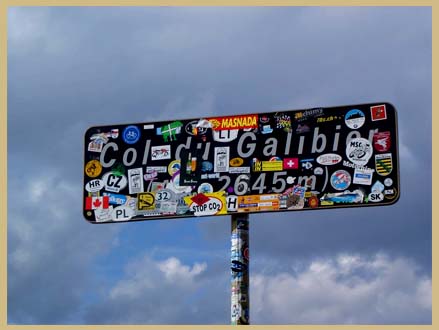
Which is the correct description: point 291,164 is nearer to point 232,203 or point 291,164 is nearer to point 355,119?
point 232,203

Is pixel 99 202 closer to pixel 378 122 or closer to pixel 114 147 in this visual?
pixel 114 147

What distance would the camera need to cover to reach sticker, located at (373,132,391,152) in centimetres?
3594

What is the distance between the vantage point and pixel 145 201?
37.7 meters

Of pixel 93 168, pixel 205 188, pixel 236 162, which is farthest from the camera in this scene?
pixel 93 168

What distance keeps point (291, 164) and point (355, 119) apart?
2464mm

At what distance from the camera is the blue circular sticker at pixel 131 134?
38.2 meters

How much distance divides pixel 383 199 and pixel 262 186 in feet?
12.6

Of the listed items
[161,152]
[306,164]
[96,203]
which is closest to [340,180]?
[306,164]

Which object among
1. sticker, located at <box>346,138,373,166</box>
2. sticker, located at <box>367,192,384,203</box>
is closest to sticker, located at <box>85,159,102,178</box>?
sticker, located at <box>346,138,373,166</box>

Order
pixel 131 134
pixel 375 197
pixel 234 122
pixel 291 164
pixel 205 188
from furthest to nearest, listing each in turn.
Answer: pixel 131 134
pixel 234 122
pixel 205 188
pixel 291 164
pixel 375 197

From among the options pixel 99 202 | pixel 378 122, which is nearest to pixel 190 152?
pixel 99 202

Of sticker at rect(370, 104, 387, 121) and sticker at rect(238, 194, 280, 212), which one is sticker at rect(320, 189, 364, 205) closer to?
sticker at rect(238, 194, 280, 212)

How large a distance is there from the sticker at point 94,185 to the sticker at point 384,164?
9.17m

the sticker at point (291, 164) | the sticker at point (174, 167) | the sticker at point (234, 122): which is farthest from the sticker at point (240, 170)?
the sticker at point (174, 167)
